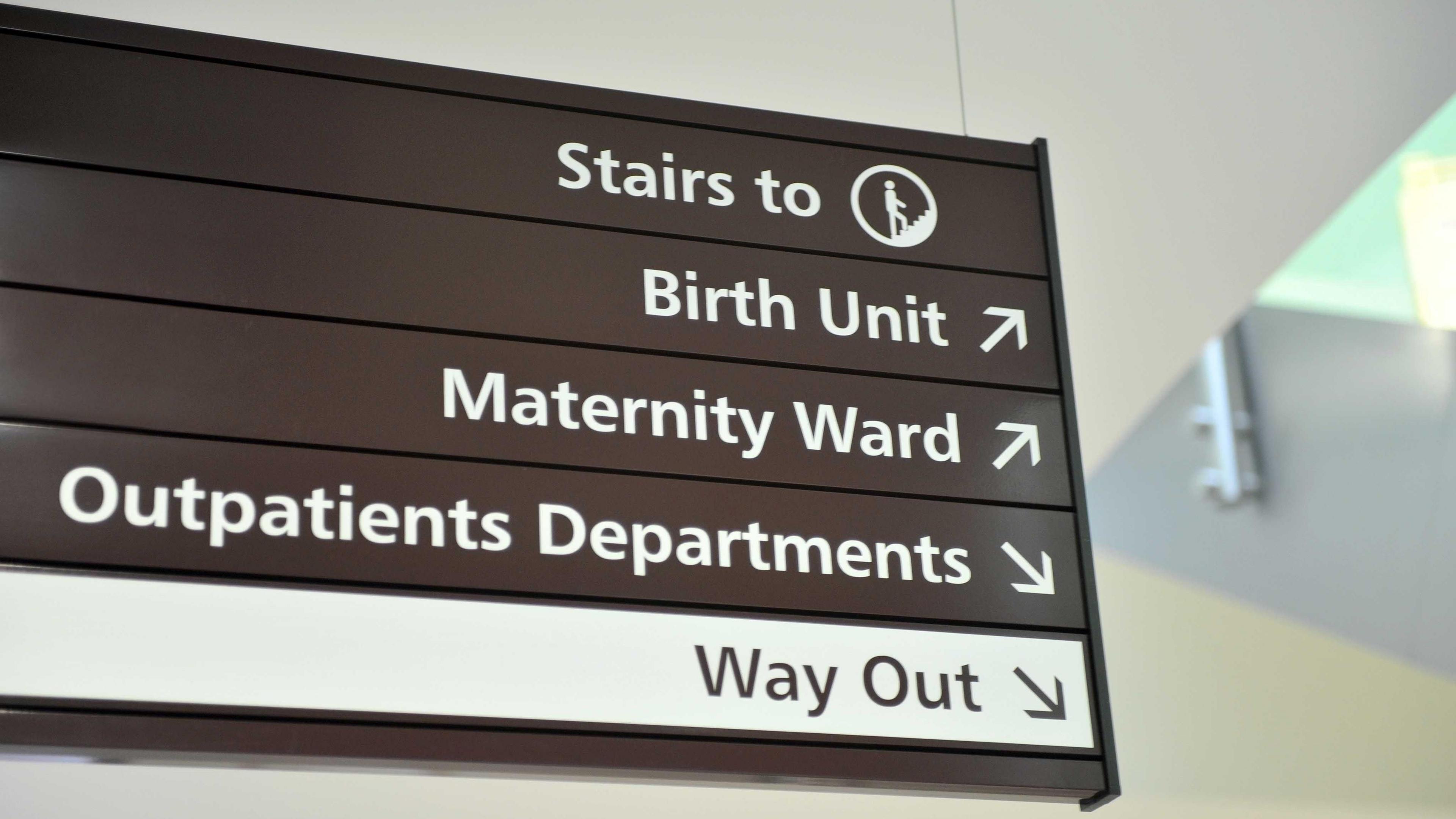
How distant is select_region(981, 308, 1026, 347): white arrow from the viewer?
1897 mm

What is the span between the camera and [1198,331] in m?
3.43

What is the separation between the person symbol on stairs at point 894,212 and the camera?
1.96 m

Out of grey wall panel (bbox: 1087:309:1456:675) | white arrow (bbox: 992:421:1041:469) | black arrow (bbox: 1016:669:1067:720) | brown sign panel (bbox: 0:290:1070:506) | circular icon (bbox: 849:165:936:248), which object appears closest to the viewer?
brown sign panel (bbox: 0:290:1070:506)

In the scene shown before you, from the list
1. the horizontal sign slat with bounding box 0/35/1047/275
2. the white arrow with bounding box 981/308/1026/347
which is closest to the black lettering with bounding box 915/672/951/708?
the white arrow with bounding box 981/308/1026/347

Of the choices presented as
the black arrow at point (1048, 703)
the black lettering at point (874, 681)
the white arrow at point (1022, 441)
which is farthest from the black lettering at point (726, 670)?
the white arrow at point (1022, 441)

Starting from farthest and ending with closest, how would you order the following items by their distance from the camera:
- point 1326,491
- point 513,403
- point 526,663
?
point 1326,491 < point 513,403 < point 526,663

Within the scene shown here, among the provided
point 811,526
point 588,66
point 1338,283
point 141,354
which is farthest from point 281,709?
point 1338,283

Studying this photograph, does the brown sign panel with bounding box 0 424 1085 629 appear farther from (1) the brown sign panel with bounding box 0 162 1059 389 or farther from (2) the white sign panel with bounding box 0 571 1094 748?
(1) the brown sign panel with bounding box 0 162 1059 389

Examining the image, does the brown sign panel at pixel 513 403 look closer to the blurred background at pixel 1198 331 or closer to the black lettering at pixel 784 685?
the black lettering at pixel 784 685

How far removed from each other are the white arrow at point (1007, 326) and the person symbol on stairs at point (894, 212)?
140 millimetres

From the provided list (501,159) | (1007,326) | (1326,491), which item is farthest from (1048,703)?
(1326,491)

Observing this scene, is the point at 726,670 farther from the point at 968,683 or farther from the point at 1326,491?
the point at 1326,491

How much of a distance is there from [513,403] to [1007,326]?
0.59 meters

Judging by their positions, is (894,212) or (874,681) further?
(894,212)
